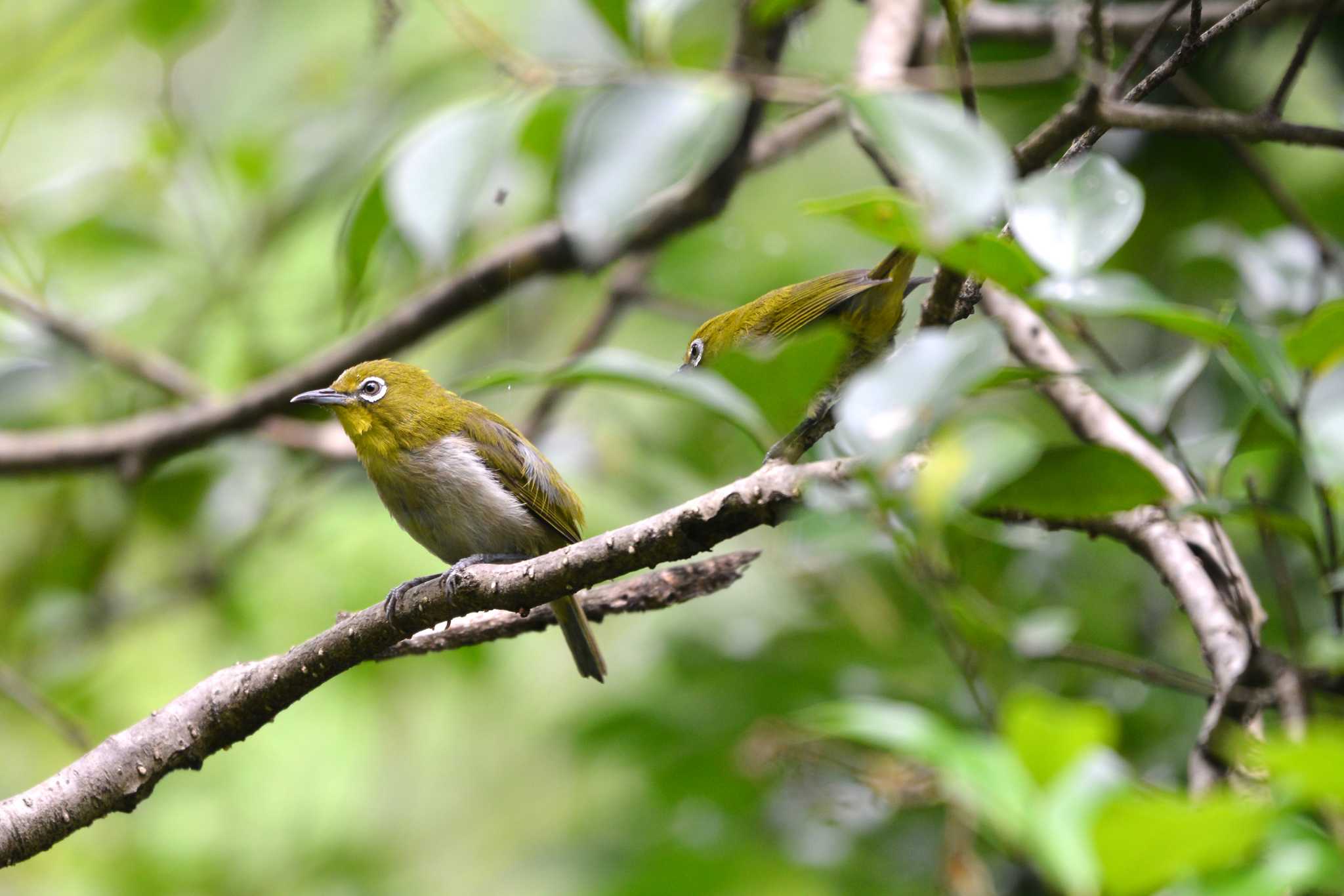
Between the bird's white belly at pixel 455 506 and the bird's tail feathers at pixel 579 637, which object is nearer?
the bird's tail feathers at pixel 579 637

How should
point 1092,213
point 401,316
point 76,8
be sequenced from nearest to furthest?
point 1092,213 → point 401,316 → point 76,8

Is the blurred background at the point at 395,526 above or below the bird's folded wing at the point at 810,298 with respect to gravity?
below

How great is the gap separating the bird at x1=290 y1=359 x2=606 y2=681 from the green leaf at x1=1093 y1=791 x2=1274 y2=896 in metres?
1.91

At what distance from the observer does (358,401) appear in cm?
294

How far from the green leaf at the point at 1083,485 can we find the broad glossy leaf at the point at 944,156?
0.59 meters

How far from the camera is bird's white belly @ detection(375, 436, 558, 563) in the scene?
3160mm

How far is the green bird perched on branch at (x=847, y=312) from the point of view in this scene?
6.30ft

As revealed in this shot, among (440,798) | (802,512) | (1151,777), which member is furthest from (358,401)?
(440,798)

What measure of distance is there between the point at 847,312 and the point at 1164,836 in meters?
1.11

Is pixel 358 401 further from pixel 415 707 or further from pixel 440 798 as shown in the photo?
pixel 440 798

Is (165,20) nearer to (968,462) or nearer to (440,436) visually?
(440,436)

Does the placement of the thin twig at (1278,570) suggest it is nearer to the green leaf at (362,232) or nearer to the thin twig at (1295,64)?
the thin twig at (1295,64)

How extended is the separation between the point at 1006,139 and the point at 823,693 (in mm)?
2548

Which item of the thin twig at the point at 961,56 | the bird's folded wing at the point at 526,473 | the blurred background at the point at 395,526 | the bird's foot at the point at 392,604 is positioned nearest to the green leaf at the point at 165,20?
the blurred background at the point at 395,526
